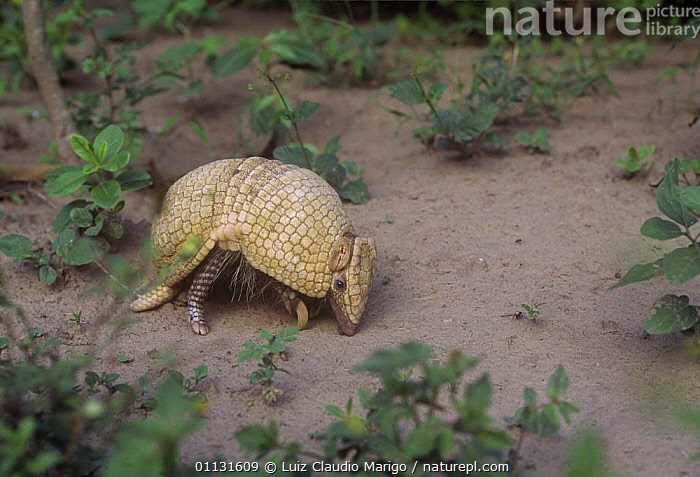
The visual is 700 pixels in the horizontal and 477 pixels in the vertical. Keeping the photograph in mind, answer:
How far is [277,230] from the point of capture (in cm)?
335

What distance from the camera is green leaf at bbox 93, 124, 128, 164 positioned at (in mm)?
3713

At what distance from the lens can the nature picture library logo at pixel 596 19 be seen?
251 inches

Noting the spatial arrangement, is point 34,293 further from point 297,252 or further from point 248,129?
point 248,129

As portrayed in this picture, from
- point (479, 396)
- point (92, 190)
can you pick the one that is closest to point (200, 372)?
point (479, 396)

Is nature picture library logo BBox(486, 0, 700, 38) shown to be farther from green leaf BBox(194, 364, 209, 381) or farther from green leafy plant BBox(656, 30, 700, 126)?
green leaf BBox(194, 364, 209, 381)

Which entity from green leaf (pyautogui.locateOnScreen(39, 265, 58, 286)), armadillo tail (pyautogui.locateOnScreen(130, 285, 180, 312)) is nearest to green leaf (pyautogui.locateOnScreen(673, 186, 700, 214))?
armadillo tail (pyautogui.locateOnScreen(130, 285, 180, 312))

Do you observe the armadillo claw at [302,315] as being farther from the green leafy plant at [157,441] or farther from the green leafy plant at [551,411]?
the green leafy plant at [157,441]

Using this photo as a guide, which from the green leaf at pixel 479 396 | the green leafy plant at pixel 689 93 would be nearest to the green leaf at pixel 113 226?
the green leaf at pixel 479 396

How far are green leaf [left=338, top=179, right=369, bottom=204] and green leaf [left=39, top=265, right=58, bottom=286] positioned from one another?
1805 mm

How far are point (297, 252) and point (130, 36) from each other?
495 cm

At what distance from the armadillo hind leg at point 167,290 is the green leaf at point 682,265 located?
211 centimetres

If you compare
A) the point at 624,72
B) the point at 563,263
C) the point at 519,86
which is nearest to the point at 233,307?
the point at 563,263

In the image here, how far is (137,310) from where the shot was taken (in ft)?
12.1

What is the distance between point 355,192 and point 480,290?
49.5 inches
